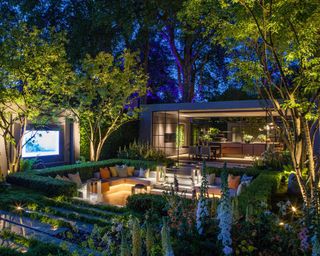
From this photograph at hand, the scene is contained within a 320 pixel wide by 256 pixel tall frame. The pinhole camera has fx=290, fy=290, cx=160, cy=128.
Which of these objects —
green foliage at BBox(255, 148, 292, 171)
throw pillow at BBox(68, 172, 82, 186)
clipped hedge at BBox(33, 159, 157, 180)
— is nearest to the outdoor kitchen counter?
green foliage at BBox(255, 148, 292, 171)

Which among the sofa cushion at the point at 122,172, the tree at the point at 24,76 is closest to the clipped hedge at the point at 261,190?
the sofa cushion at the point at 122,172

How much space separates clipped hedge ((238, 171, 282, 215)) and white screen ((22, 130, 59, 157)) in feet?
27.8

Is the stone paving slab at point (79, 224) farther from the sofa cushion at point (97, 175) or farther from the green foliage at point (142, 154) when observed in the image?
the green foliage at point (142, 154)

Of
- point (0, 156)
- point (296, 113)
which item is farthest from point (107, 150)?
point (296, 113)

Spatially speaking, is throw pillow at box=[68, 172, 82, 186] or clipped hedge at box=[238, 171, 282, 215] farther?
throw pillow at box=[68, 172, 82, 186]

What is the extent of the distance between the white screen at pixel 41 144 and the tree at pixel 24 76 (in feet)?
3.00

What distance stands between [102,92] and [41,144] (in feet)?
11.3

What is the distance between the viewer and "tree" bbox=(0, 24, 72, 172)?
29.6 ft

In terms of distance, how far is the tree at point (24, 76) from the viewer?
9.02m

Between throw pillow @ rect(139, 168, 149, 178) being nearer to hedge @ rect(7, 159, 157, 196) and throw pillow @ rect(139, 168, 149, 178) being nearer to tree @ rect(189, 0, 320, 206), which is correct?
A: hedge @ rect(7, 159, 157, 196)

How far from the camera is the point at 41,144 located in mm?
12445

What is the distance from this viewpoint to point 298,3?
499 centimetres

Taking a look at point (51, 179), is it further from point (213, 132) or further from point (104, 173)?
point (213, 132)

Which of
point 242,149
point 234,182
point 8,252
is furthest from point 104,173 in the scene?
point 242,149
